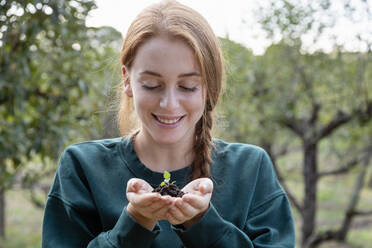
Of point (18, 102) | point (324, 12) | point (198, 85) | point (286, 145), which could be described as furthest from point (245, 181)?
point (286, 145)

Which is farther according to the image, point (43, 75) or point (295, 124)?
point (295, 124)

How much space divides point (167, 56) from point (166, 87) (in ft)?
0.34

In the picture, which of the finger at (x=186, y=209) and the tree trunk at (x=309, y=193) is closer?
the finger at (x=186, y=209)

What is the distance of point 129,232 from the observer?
4.64 ft

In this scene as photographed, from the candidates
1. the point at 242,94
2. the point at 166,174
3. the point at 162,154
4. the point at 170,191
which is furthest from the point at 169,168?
the point at 242,94

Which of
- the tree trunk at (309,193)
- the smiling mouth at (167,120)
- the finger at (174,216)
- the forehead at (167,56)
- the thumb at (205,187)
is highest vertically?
the forehead at (167,56)

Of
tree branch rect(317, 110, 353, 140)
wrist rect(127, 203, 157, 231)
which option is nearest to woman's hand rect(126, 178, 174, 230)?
wrist rect(127, 203, 157, 231)

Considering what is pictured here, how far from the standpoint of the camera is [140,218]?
4.66ft

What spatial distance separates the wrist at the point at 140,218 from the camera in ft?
4.64

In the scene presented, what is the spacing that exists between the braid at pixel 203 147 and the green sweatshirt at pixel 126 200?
0.13ft

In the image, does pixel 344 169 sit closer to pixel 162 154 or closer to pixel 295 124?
pixel 295 124

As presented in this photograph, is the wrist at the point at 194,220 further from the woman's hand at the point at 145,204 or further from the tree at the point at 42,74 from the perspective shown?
the tree at the point at 42,74

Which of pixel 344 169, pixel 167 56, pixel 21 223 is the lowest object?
pixel 21 223

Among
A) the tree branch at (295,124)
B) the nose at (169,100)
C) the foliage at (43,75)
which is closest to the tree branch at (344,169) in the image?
the tree branch at (295,124)
